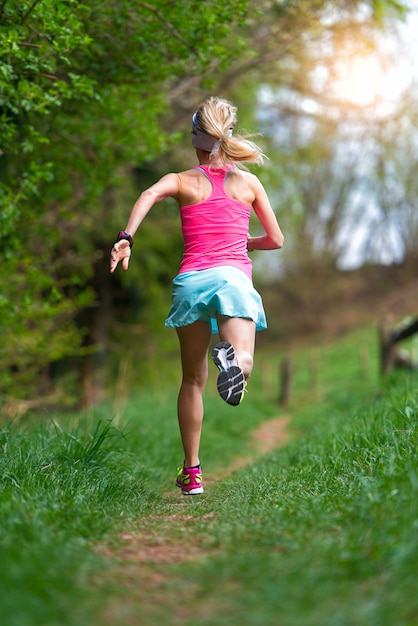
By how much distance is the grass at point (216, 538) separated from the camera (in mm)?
1868

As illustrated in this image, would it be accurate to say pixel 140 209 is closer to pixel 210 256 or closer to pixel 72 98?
pixel 210 256

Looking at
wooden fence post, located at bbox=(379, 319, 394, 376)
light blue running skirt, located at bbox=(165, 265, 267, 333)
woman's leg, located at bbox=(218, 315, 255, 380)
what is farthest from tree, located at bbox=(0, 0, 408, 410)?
wooden fence post, located at bbox=(379, 319, 394, 376)

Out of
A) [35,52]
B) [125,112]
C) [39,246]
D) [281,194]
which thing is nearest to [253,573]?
[35,52]

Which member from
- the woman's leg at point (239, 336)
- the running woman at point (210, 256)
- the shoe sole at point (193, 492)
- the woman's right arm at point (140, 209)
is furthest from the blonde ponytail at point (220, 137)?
the shoe sole at point (193, 492)

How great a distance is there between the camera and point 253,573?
2.09m

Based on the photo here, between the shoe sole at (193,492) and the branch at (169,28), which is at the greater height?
the branch at (169,28)

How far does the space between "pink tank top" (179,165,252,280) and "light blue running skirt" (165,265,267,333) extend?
7 centimetres

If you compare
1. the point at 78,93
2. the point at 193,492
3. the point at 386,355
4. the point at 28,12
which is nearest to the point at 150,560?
the point at 193,492

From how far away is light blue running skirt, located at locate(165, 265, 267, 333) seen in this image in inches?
143

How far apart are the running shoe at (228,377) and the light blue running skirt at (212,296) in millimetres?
250

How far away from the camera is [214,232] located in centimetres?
379

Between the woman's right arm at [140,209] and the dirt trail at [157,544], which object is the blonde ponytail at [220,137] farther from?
the dirt trail at [157,544]

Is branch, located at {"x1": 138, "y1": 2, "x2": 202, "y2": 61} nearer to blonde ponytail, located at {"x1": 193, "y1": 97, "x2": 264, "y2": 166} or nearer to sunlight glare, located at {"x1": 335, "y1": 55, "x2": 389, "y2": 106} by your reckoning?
blonde ponytail, located at {"x1": 193, "y1": 97, "x2": 264, "y2": 166}

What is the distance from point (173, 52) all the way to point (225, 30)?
1.62ft
